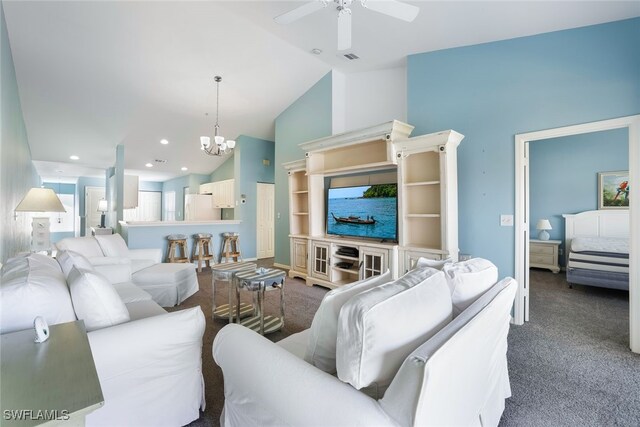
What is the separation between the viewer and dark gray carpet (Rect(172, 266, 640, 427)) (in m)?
1.70

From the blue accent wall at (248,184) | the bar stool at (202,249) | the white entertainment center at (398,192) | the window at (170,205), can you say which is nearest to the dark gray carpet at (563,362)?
the white entertainment center at (398,192)

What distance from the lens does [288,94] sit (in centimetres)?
539

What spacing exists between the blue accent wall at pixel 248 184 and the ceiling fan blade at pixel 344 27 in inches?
184

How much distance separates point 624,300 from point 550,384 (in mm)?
2840

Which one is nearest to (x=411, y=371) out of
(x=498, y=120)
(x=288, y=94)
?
(x=498, y=120)

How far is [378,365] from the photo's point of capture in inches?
37.9

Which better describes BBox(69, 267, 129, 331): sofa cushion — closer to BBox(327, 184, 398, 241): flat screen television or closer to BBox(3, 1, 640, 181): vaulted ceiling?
BBox(327, 184, 398, 241): flat screen television

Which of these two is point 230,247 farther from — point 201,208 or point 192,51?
point 192,51

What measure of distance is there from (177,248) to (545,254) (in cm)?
710

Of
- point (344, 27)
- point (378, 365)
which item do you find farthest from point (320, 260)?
point (378, 365)

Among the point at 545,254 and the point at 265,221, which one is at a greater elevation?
the point at 265,221

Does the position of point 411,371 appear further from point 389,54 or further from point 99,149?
point 99,149

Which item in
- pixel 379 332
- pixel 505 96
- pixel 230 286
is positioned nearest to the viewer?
pixel 379 332

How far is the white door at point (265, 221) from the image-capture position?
6.96 meters
